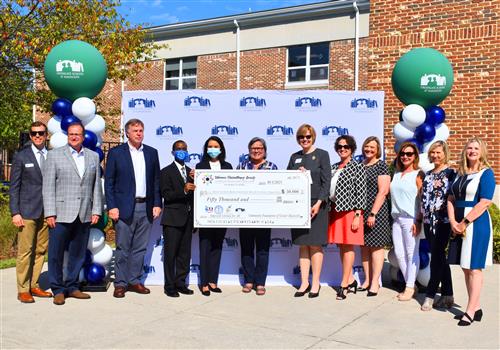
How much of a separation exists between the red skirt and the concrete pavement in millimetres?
685

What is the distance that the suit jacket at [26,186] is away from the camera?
5.51 meters

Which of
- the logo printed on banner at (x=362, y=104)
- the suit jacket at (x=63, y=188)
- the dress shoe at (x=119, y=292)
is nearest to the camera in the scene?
the suit jacket at (x=63, y=188)

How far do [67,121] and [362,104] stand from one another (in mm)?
3683

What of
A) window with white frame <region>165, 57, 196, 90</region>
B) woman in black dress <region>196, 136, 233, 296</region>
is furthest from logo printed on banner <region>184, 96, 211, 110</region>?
window with white frame <region>165, 57, 196, 90</region>

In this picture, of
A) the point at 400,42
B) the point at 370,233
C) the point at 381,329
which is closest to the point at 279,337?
the point at 381,329

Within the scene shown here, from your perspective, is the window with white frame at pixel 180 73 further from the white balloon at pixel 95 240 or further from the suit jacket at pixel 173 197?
the suit jacket at pixel 173 197

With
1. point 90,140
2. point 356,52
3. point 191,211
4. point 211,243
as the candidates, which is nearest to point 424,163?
point 211,243

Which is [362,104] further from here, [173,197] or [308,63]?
[308,63]

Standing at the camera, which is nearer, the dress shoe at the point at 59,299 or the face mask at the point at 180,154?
the dress shoe at the point at 59,299

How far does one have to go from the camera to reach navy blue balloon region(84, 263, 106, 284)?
6.18m

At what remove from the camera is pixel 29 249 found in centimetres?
563

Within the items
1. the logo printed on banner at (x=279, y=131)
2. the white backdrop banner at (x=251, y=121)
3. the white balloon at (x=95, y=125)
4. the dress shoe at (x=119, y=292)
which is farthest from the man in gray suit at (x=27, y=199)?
the logo printed on banner at (x=279, y=131)

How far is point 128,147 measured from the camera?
5.94 meters

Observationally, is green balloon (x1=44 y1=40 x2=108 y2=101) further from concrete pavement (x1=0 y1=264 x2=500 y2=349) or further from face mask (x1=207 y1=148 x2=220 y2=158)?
concrete pavement (x1=0 y1=264 x2=500 y2=349)
